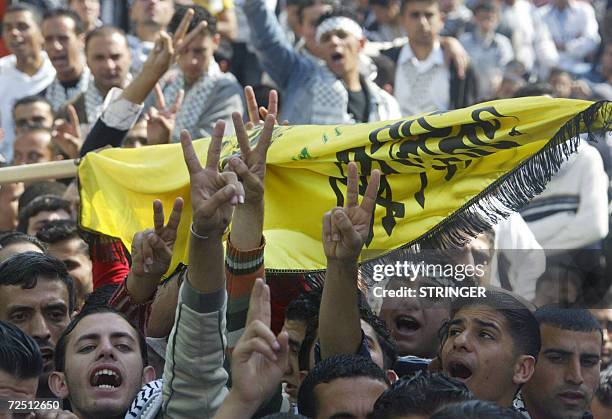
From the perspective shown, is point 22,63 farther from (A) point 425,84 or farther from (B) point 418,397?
(B) point 418,397

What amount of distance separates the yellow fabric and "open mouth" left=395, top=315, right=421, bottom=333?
0.42 m

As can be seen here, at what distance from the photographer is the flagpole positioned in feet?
20.1

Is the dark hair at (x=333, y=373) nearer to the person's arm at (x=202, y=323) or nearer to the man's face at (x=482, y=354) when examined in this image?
the person's arm at (x=202, y=323)

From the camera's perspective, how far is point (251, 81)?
9766 millimetres

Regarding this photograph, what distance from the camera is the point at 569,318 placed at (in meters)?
4.95

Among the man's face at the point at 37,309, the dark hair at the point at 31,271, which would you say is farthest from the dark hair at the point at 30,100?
the man's face at the point at 37,309

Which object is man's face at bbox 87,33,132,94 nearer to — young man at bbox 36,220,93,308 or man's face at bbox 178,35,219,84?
man's face at bbox 178,35,219,84

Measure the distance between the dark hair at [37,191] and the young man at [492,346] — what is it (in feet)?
10.9

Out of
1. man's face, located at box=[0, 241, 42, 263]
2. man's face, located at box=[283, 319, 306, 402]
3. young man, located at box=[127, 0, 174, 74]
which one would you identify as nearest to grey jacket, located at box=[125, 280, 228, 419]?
man's face, located at box=[283, 319, 306, 402]

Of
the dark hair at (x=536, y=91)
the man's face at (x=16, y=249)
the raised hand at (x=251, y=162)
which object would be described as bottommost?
the man's face at (x=16, y=249)

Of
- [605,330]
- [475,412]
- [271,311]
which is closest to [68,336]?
[271,311]

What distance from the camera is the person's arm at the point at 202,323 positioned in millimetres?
4145

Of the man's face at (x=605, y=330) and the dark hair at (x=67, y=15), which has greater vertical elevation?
the dark hair at (x=67, y=15)

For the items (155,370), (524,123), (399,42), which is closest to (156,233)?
(155,370)
